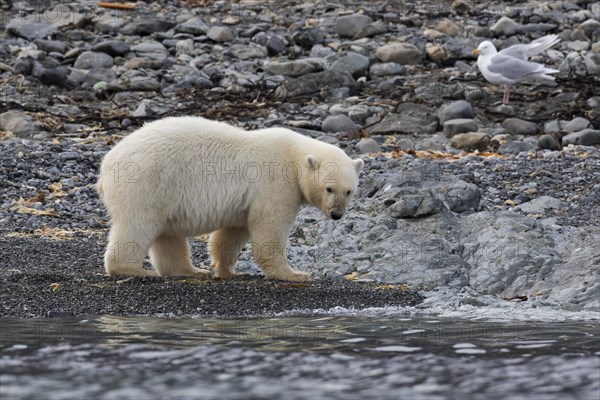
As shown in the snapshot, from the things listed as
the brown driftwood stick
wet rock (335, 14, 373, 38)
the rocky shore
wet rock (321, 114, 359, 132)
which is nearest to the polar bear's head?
the rocky shore

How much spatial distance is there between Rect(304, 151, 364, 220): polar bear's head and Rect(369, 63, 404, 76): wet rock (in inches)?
369

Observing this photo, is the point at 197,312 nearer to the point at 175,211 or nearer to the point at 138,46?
the point at 175,211

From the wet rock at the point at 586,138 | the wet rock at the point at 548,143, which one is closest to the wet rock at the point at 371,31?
the wet rock at the point at 548,143

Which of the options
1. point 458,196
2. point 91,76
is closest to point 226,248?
point 458,196

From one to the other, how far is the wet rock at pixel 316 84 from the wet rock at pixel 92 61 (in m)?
3.26

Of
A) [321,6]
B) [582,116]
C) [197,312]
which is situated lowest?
[197,312]

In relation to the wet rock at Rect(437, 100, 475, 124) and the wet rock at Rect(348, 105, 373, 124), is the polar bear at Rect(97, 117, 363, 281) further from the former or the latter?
the wet rock at Rect(348, 105, 373, 124)

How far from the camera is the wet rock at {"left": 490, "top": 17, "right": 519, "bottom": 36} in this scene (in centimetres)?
2059

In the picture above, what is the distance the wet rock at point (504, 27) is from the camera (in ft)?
67.6

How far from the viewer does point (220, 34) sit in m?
19.4

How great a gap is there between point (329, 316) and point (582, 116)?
9285 millimetres

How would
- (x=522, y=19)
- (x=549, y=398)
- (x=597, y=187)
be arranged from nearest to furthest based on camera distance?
1. (x=549, y=398)
2. (x=597, y=187)
3. (x=522, y=19)

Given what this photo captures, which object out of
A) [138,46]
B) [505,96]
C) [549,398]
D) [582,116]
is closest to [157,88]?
[138,46]

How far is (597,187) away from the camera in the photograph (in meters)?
11.1
